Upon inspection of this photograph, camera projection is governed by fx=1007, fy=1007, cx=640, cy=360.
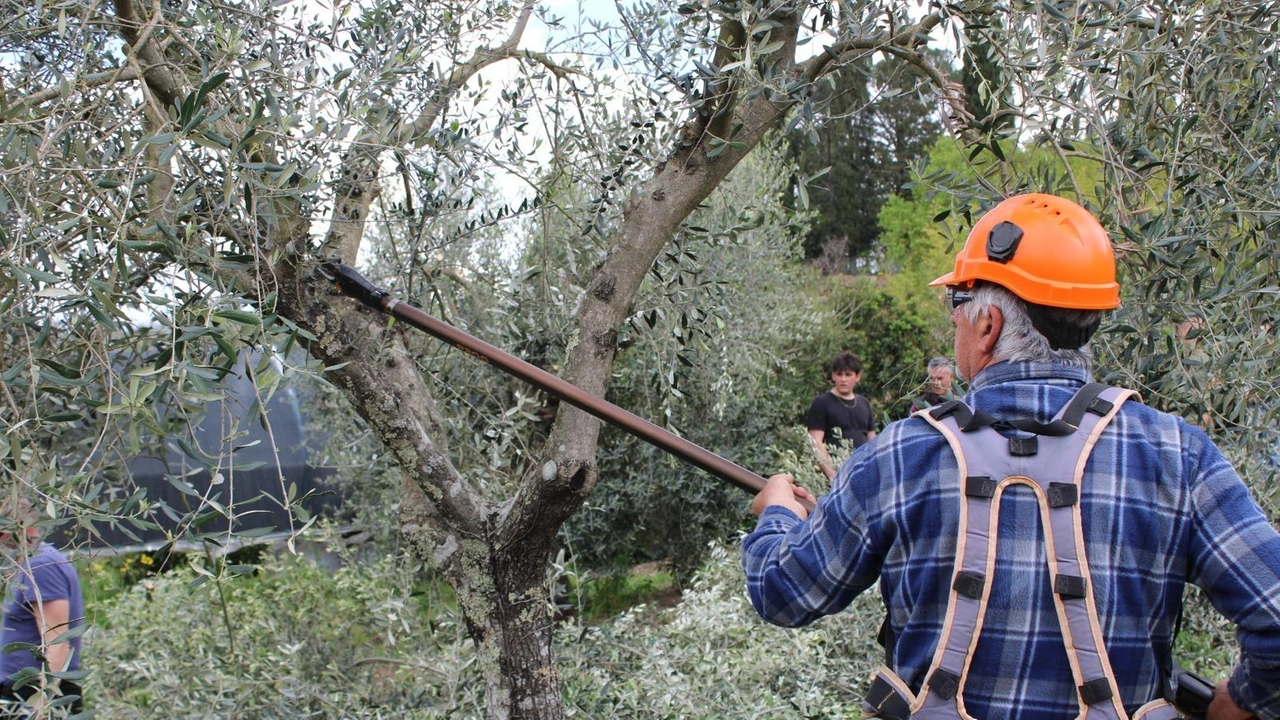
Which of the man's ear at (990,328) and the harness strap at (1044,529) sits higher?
the man's ear at (990,328)

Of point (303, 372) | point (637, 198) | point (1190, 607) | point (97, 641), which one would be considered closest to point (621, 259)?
point (637, 198)

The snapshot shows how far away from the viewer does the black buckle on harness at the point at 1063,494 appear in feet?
5.03

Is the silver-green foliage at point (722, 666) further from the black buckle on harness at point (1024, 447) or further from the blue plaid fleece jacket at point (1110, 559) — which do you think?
the black buckle on harness at point (1024, 447)

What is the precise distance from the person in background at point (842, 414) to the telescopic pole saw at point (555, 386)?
176 inches

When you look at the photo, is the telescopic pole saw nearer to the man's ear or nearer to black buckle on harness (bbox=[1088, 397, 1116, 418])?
the man's ear

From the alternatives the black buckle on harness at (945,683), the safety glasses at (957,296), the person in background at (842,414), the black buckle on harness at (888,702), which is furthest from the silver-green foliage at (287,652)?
the person in background at (842,414)

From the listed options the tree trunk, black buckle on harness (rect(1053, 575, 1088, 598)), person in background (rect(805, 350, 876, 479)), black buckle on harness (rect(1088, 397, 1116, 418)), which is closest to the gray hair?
black buckle on harness (rect(1088, 397, 1116, 418))

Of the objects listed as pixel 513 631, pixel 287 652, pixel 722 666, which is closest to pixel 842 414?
pixel 722 666

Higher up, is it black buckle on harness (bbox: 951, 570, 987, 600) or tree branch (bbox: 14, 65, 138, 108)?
tree branch (bbox: 14, 65, 138, 108)

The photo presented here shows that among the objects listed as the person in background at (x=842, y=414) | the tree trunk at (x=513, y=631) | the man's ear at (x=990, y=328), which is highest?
the man's ear at (x=990, y=328)

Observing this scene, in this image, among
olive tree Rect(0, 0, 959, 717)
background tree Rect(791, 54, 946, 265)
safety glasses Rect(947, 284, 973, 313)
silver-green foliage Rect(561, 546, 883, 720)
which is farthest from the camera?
background tree Rect(791, 54, 946, 265)

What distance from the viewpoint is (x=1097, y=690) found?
4.98 feet

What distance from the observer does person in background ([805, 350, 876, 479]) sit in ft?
23.2

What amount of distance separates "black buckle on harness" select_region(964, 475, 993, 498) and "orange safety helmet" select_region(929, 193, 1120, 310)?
12.7 inches
